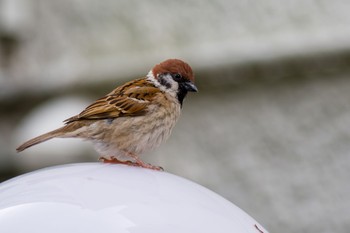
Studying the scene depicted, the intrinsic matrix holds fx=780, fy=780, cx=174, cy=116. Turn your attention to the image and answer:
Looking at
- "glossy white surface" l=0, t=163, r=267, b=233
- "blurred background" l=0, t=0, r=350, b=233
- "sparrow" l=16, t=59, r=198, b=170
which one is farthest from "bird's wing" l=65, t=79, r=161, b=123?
"blurred background" l=0, t=0, r=350, b=233

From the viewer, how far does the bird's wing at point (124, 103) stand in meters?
2.17

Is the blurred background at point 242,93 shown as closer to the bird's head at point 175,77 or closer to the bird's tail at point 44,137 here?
the bird's head at point 175,77

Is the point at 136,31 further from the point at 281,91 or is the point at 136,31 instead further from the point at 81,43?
the point at 281,91

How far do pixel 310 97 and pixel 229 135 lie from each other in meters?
0.43

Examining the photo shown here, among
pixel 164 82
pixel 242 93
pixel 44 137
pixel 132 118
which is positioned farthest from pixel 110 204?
pixel 242 93

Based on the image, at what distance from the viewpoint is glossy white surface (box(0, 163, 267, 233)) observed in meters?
1.23

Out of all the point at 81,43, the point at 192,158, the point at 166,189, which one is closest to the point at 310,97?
the point at 192,158

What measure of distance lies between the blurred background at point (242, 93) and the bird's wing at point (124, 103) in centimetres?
144

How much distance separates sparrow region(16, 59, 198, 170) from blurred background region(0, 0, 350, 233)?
1460mm

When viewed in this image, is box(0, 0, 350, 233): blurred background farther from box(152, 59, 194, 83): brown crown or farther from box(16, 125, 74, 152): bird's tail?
box(16, 125, 74, 152): bird's tail

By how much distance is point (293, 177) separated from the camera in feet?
12.0

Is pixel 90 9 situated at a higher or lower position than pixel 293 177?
higher

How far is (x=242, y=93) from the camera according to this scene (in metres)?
3.80

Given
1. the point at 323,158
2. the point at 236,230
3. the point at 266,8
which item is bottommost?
the point at 236,230
